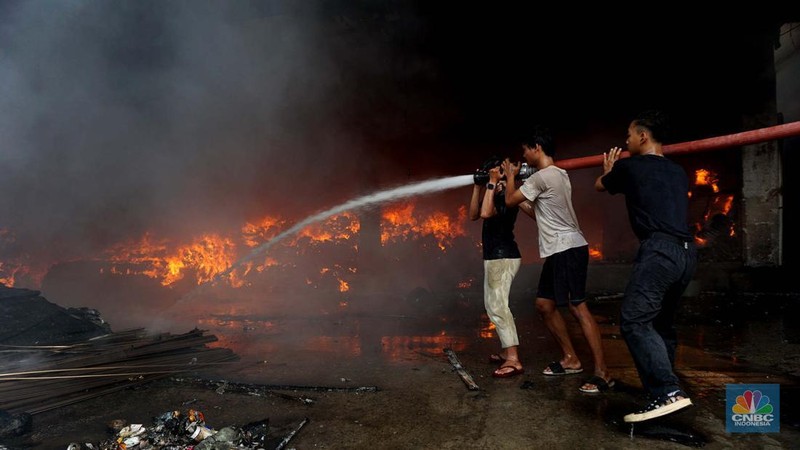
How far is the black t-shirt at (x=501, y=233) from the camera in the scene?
4176 millimetres

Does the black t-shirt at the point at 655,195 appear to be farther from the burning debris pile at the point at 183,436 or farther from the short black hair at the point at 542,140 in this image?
the burning debris pile at the point at 183,436

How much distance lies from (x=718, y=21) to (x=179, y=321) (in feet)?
37.1

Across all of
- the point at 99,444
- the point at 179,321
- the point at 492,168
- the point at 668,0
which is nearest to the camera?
the point at 99,444

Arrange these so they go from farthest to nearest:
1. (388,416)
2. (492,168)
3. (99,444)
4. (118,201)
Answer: (118,201) < (492,168) < (388,416) < (99,444)

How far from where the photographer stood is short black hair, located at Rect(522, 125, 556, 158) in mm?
4027

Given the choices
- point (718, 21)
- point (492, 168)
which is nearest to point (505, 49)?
point (718, 21)

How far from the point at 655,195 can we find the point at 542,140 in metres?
1.27

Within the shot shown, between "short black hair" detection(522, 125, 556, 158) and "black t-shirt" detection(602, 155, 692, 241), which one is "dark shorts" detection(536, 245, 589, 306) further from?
"short black hair" detection(522, 125, 556, 158)

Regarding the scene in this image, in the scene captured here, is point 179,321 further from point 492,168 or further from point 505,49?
point 505,49

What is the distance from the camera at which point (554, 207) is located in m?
3.85

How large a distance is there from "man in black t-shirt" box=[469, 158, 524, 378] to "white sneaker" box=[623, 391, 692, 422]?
1393 mm

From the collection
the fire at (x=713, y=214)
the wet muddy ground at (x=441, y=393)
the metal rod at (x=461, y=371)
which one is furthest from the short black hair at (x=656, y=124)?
the fire at (x=713, y=214)

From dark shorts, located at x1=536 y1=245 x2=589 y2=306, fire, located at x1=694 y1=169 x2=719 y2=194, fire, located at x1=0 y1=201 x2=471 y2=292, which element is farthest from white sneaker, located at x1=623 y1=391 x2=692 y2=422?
fire, located at x1=694 y1=169 x2=719 y2=194

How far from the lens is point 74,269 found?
32.1ft
